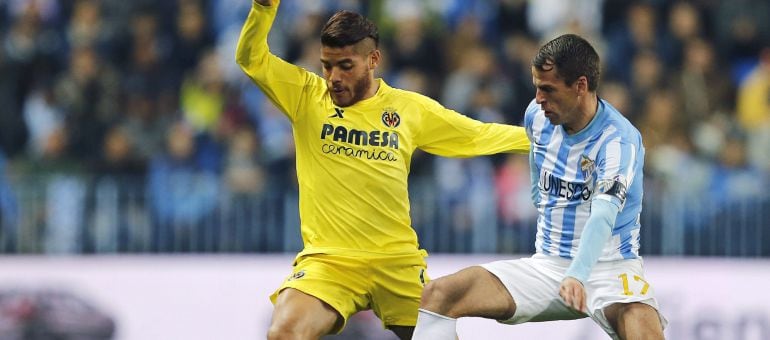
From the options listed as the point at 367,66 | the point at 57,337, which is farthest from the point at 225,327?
the point at 367,66

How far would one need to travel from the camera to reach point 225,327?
41.2 feet

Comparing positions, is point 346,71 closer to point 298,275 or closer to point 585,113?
point 298,275

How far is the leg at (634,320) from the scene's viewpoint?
7.77 m

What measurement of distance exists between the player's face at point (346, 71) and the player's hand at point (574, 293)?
1.83 meters

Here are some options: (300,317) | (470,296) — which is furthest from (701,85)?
(300,317)

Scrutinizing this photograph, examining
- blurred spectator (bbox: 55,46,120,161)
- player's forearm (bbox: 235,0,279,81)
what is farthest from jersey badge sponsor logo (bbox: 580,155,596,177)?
blurred spectator (bbox: 55,46,120,161)

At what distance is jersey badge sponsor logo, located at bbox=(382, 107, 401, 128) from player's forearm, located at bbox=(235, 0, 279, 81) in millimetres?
707

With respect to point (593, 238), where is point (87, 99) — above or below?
above

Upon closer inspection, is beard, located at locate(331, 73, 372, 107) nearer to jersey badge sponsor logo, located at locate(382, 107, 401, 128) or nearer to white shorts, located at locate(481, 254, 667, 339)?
jersey badge sponsor logo, located at locate(382, 107, 401, 128)

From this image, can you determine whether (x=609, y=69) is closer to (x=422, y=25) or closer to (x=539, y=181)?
(x=422, y=25)

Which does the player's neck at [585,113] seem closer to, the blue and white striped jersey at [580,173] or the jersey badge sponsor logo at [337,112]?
the blue and white striped jersey at [580,173]

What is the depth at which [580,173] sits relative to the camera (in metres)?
8.06

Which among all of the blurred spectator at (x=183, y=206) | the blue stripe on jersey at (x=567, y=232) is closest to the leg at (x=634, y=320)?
the blue stripe on jersey at (x=567, y=232)

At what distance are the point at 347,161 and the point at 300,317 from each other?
0.91m
